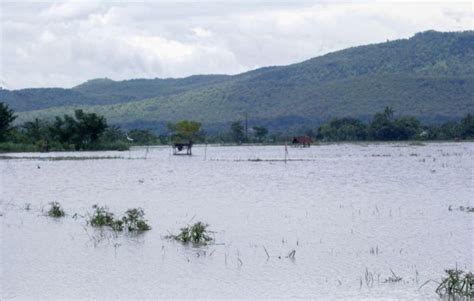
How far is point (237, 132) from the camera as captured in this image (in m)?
153

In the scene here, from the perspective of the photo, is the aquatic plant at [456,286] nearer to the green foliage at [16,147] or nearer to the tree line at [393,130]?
the green foliage at [16,147]

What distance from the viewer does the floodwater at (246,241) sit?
1928 cm

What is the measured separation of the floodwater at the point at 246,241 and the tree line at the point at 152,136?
53576 millimetres

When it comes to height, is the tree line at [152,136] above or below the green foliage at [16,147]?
above

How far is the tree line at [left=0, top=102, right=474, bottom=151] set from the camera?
10444cm

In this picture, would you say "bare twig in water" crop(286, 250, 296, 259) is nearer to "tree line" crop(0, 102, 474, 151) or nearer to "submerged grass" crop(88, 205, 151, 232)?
"submerged grass" crop(88, 205, 151, 232)

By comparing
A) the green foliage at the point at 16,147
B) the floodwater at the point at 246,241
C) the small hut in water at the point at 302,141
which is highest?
the small hut in water at the point at 302,141

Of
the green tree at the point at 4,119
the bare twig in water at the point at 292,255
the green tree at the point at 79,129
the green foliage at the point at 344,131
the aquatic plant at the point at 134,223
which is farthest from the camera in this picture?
the green foliage at the point at 344,131

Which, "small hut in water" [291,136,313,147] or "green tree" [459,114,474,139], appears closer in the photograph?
"small hut in water" [291,136,313,147]

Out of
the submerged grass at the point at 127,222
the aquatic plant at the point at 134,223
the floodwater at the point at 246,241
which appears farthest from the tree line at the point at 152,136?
the aquatic plant at the point at 134,223

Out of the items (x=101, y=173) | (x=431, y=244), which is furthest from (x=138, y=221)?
(x=101, y=173)

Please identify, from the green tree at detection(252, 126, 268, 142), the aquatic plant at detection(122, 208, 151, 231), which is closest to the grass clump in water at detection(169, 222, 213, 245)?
the aquatic plant at detection(122, 208, 151, 231)

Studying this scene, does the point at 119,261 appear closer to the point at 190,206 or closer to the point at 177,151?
the point at 190,206

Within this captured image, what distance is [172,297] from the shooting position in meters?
18.3
